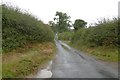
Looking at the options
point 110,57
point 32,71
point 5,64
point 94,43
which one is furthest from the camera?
point 94,43

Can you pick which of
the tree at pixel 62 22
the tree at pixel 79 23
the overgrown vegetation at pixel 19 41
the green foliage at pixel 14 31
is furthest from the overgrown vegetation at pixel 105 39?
the tree at pixel 62 22

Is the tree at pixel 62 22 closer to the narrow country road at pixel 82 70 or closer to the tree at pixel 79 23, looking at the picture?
the tree at pixel 79 23

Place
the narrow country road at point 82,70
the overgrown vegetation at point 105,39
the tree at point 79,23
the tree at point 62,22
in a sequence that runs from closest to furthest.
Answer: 1. the narrow country road at point 82,70
2. the overgrown vegetation at point 105,39
3. the tree at point 79,23
4. the tree at point 62,22

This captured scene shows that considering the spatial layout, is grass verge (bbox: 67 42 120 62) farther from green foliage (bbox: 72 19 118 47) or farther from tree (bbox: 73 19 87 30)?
tree (bbox: 73 19 87 30)

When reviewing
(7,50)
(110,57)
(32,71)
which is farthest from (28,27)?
(32,71)

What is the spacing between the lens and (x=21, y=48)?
2095 centimetres

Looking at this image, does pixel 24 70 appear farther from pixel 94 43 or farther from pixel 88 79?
pixel 94 43

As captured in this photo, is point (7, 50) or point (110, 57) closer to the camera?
point (7, 50)

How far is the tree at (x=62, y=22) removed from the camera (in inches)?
4215

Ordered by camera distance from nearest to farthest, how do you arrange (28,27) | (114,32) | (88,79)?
(88,79) < (28,27) < (114,32)

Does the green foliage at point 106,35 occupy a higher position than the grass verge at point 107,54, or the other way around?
the green foliage at point 106,35

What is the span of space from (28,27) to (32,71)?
37.2 ft

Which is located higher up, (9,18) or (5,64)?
(9,18)

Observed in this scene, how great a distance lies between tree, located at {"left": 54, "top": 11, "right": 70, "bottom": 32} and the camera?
10706cm
